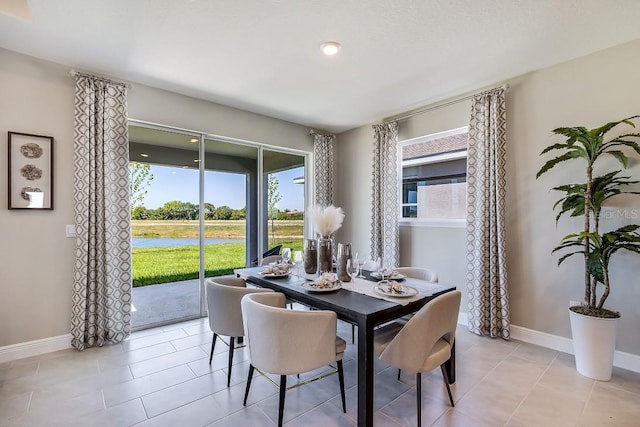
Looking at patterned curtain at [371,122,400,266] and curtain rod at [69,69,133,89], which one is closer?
curtain rod at [69,69,133,89]

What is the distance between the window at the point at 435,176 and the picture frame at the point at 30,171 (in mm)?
4109

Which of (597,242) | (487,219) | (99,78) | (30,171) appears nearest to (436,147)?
(487,219)

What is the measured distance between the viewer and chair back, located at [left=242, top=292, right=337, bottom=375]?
1.74 meters

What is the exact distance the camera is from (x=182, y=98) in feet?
12.1

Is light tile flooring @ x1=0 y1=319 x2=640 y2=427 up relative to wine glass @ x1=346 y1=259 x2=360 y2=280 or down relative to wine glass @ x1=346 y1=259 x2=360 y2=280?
down

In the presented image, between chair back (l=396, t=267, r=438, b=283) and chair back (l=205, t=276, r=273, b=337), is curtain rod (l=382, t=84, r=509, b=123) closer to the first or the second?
chair back (l=396, t=267, r=438, b=283)

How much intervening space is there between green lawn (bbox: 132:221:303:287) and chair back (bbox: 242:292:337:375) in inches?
95.7

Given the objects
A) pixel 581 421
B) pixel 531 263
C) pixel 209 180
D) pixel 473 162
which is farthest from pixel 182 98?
pixel 581 421

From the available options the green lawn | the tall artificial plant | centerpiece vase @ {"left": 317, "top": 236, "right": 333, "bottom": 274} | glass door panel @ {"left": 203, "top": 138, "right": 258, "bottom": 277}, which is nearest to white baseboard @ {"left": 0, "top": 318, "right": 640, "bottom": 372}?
the tall artificial plant

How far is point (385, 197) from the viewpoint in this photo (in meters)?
4.39

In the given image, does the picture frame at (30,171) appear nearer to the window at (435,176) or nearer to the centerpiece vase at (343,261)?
the centerpiece vase at (343,261)

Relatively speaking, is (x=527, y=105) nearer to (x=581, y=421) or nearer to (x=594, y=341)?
(x=594, y=341)

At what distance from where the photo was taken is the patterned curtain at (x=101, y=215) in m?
2.97

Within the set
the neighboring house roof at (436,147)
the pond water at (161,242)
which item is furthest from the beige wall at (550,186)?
the pond water at (161,242)
